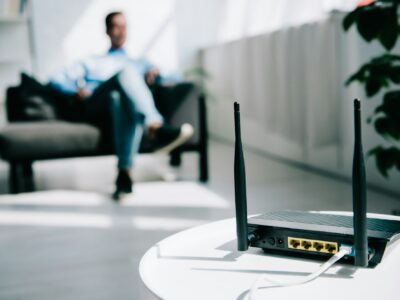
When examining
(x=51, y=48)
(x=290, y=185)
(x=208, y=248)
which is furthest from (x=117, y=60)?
(x=208, y=248)

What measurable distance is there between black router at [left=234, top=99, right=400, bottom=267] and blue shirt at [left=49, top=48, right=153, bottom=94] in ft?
8.78

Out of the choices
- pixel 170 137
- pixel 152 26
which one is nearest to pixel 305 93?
pixel 170 137

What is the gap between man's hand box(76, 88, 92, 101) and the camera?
3330 millimetres

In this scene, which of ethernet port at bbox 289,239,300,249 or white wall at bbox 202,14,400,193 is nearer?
ethernet port at bbox 289,239,300,249

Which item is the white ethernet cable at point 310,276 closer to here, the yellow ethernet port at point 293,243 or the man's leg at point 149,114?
the yellow ethernet port at point 293,243

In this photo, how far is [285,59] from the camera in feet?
12.2

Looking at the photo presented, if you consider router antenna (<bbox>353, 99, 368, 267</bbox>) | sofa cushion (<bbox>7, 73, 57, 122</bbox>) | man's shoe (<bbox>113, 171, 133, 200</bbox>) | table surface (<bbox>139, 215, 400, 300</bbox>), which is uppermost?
sofa cushion (<bbox>7, 73, 57, 122</bbox>)

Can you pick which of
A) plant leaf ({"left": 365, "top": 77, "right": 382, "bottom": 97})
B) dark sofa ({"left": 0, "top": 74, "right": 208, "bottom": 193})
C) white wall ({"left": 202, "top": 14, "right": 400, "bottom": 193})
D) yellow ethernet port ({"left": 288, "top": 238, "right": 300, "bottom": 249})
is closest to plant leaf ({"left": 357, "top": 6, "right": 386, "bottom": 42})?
plant leaf ({"left": 365, "top": 77, "right": 382, "bottom": 97})

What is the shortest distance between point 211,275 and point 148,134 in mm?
2343

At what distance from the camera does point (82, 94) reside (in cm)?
333

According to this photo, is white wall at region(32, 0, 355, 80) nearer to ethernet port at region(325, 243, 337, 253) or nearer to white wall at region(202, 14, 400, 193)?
white wall at region(202, 14, 400, 193)

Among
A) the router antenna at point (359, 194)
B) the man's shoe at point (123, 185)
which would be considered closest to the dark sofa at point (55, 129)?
the man's shoe at point (123, 185)

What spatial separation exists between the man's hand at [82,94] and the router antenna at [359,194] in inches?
108

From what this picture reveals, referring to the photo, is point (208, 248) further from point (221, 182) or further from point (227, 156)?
point (227, 156)
